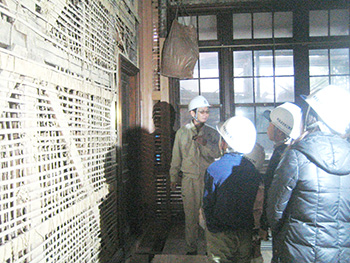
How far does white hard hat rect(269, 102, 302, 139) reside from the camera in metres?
1.99

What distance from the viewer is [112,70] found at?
2.36 m

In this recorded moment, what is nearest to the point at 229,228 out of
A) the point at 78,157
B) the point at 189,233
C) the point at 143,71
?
the point at 78,157

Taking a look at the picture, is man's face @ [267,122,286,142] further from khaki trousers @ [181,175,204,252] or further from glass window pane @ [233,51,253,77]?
glass window pane @ [233,51,253,77]

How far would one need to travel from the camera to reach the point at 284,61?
3734 mm

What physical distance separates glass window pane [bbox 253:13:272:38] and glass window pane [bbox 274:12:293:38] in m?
0.09

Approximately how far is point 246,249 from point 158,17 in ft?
10.1

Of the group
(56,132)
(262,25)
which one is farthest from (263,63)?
(56,132)

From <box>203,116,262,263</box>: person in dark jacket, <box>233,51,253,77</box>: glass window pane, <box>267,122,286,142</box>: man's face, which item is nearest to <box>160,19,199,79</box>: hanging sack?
<box>233,51,253,77</box>: glass window pane

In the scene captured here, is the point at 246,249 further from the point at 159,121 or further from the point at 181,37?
the point at 181,37

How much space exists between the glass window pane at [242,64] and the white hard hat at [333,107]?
7.86 feet

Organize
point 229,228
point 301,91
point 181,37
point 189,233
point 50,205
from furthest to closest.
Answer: point 301,91
point 181,37
point 189,233
point 229,228
point 50,205

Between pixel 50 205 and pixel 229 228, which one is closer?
pixel 50 205

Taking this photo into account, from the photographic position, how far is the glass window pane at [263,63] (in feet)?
12.3

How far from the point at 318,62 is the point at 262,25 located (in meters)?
0.97
